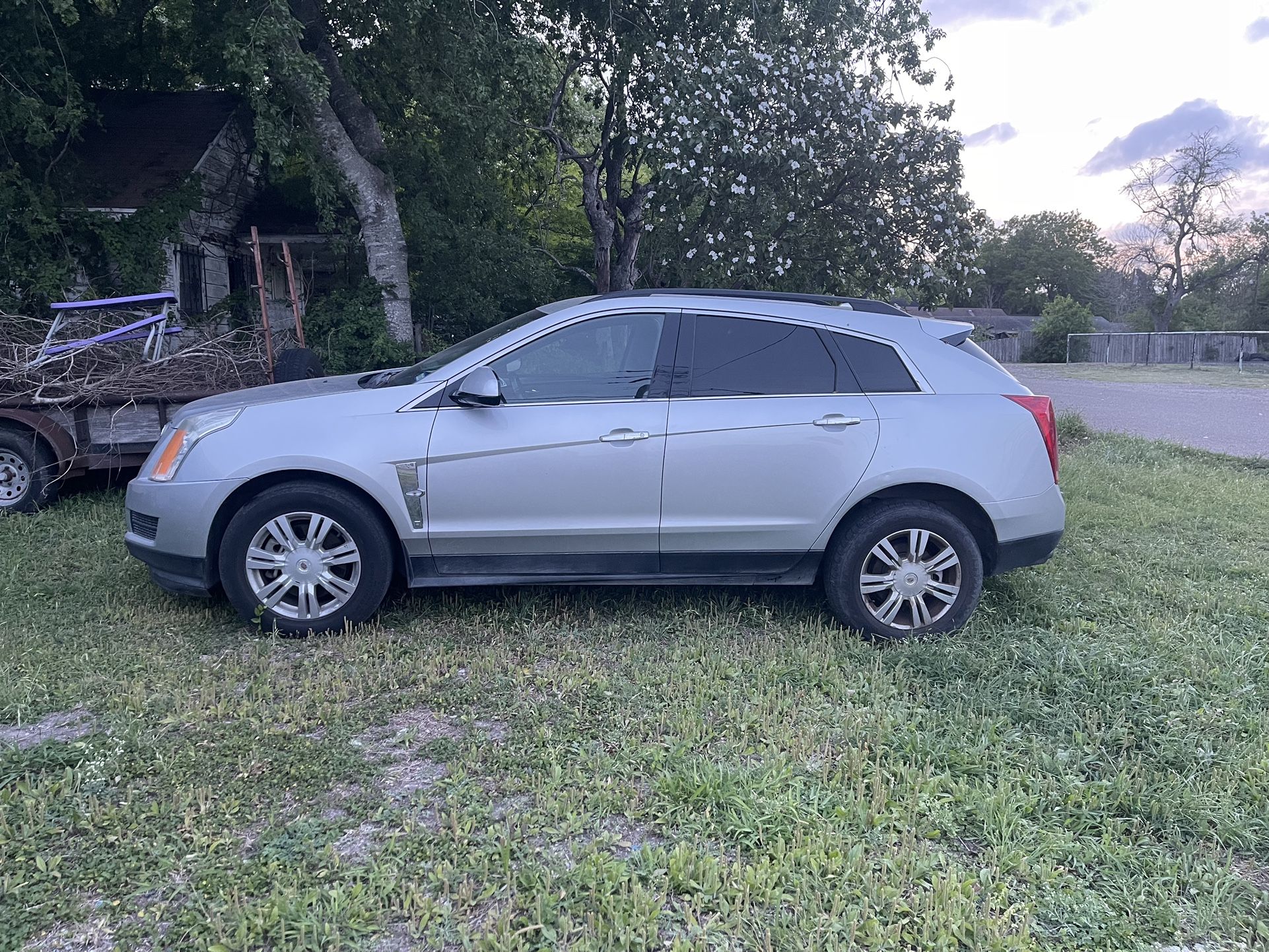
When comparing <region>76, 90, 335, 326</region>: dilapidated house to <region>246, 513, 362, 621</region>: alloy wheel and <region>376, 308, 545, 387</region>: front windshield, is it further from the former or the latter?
<region>246, 513, 362, 621</region>: alloy wheel

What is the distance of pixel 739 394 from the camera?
467 cm

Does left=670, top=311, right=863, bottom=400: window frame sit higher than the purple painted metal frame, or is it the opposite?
the purple painted metal frame

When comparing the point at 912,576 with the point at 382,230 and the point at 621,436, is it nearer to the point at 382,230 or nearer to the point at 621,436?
the point at 621,436

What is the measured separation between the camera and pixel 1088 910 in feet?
8.63

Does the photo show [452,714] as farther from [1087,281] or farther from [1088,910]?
[1087,281]

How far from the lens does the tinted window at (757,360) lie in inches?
185

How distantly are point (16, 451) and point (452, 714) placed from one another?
17.8ft

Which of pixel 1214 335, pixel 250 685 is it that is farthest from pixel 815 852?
pixel 1214 335

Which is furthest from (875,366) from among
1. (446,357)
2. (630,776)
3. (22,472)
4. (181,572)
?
(22,472)

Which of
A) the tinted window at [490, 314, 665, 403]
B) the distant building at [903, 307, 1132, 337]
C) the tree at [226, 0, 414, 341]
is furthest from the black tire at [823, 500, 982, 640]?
the distant building at [903, 307, 1132, 337]

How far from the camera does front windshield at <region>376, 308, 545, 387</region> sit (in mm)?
4762

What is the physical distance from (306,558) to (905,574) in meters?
3.02

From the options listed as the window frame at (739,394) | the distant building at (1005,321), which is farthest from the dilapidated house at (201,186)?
the distant building at (1005,321)

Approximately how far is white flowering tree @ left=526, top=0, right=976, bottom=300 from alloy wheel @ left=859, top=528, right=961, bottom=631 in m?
8.68
